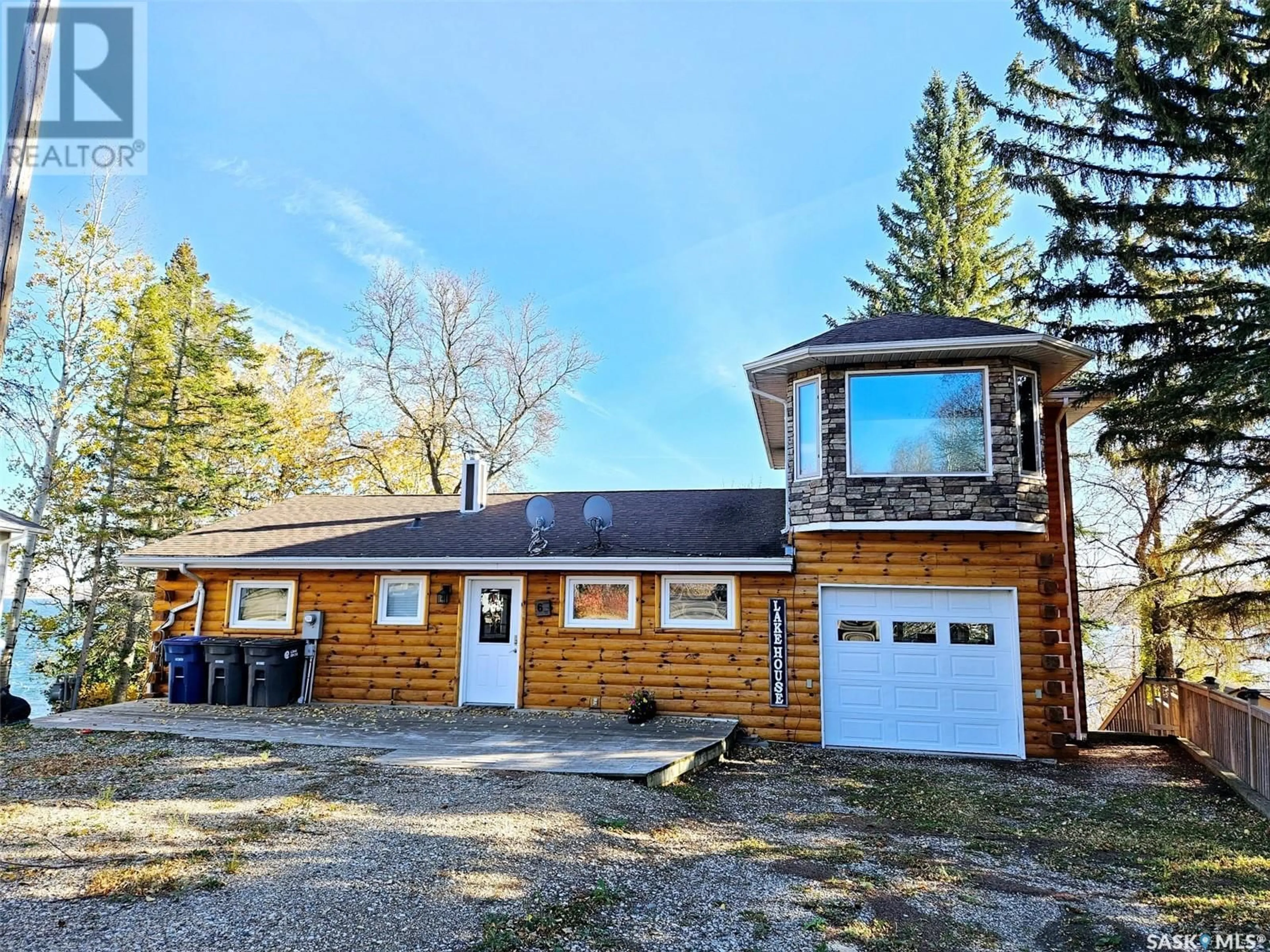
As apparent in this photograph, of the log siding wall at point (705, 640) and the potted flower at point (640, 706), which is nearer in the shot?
the log siding wall at point (705, 640)

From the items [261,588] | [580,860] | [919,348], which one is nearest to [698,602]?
[919,348]

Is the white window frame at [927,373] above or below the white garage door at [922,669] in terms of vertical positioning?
above

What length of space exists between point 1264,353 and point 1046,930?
6.55m

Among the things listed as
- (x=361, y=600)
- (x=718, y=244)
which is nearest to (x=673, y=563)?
(x=361, y=600)

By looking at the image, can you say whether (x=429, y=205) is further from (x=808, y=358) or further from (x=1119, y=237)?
(x=1119, y=237)

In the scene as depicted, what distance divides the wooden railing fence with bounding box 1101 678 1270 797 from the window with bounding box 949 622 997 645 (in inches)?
96.9

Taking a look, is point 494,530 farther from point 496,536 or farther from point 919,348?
point 919,348

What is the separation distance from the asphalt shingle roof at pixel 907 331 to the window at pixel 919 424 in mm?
448

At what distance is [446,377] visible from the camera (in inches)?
917

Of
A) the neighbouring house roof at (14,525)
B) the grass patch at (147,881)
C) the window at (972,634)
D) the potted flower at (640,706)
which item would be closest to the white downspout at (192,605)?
the neighbouring house roof at (14,525)

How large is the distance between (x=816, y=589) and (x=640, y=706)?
283 cm

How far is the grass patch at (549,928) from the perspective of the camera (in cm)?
344

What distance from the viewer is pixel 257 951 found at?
324 cm

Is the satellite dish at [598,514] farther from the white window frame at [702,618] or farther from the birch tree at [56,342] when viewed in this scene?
the birch tree at [56,342]
